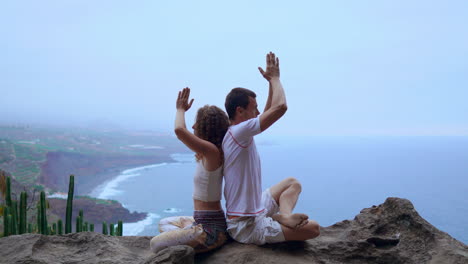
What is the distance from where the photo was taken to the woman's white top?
2.53 meters

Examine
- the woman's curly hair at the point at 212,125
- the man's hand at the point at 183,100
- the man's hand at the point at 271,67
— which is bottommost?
the woman's curly hair at the point at 212,125

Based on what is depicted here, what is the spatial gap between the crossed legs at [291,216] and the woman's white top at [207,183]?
415 millimetres

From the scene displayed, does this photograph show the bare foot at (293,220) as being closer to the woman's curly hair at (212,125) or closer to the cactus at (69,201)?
the woman's curly hair at (212,125)

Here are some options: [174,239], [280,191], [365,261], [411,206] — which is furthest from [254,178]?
[411,206]

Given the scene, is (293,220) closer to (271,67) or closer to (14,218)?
(271,67)

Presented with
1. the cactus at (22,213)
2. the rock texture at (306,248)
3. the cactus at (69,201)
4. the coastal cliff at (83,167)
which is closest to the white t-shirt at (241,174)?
the rock texture at (306,248)

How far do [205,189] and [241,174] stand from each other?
241mm

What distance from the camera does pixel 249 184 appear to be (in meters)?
2.50

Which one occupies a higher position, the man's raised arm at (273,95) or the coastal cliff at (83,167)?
the man's raised arm at (273,95)

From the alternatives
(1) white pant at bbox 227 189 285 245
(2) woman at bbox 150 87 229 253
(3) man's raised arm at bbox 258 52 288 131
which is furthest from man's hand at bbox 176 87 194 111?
(1) white pant at bbox 227 189 285 245

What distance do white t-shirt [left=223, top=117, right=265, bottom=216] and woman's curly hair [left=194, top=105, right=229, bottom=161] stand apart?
7 centimetres

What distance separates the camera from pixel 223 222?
8.68ft

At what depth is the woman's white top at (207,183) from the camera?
2529mm

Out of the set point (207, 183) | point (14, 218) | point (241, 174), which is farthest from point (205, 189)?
point (14, 218)
